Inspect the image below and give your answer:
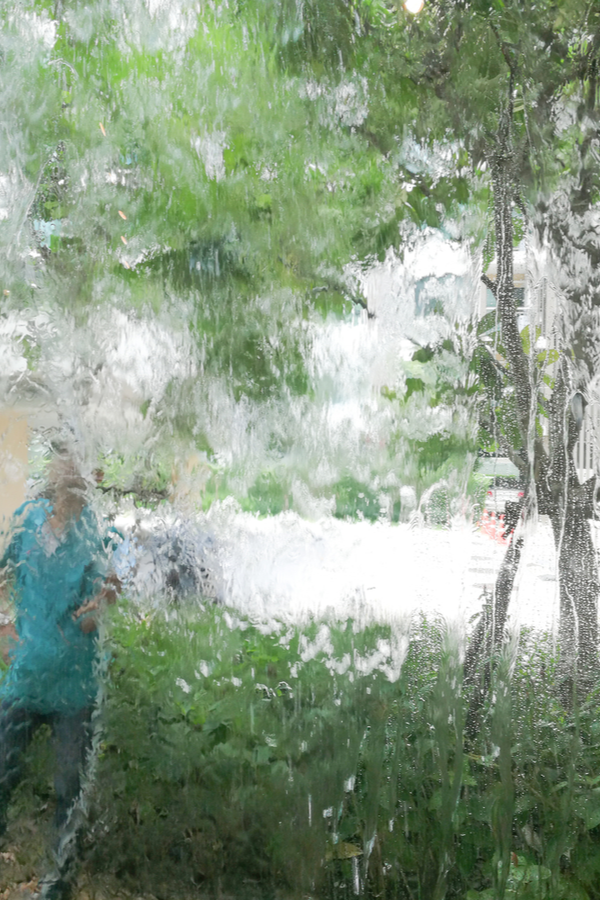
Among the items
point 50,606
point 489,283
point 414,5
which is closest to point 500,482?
point 489,283

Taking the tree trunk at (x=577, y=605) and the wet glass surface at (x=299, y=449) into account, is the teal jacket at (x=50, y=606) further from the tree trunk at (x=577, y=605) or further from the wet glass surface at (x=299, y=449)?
the tree trunk at (x=577, y=605)

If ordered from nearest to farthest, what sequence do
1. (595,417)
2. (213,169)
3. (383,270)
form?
(595,417) → (383,270) → (213,169)

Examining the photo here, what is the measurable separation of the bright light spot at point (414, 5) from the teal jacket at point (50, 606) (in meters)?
1.27

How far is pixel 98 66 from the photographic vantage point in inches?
62.2

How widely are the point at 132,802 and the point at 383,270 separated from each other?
1.32 metres

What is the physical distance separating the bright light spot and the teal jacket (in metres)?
1.27

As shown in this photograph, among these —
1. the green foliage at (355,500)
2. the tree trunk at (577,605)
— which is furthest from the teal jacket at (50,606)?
the tree trunk at (577,605)

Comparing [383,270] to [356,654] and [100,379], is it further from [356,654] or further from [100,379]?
[356,654]

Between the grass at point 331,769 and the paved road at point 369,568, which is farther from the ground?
the paved road at point 369,568

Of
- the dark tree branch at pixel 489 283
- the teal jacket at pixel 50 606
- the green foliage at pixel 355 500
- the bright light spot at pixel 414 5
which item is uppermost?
the bright light spot at pixel 414 5

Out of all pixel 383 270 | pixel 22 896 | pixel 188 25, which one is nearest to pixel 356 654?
pixel 383 270

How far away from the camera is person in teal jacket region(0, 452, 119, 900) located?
1609 mm

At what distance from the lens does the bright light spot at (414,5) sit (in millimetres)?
1354

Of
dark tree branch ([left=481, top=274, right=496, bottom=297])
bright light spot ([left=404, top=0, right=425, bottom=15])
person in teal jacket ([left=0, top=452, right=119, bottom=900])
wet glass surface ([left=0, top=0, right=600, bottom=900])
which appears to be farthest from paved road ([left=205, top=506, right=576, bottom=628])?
bright light spot ([left=404, top=0, right=425, bottom=15])
